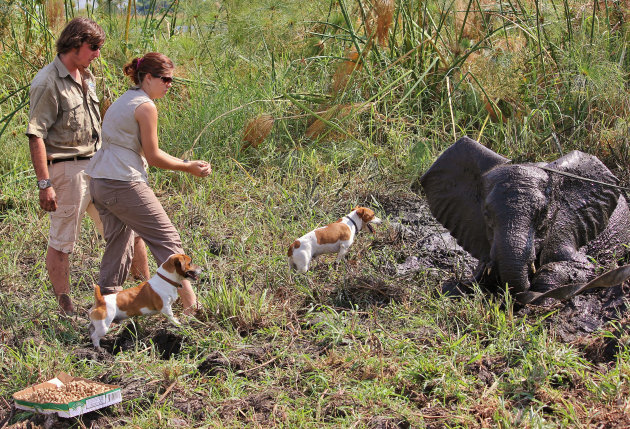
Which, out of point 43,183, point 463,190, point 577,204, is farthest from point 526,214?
point 43,183

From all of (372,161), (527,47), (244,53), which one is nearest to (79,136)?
(372,161)

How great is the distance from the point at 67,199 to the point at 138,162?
2.00 ft

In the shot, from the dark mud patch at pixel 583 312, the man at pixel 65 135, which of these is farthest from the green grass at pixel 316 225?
the man at pixel 65 135

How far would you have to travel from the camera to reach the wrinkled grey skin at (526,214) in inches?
166

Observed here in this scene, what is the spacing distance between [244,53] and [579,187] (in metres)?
4.66

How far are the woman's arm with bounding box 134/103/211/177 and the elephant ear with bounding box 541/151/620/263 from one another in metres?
2.16

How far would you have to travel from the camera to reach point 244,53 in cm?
823

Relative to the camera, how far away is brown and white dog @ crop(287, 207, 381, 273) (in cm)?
453

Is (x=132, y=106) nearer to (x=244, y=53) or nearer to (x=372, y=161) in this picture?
(x=372, y=161)

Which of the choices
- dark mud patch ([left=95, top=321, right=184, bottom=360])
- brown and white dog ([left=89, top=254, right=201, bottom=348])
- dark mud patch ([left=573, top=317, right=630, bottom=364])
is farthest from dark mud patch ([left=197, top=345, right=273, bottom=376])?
dark mud patch ([left=573, top=317, right=630, bottom=364])

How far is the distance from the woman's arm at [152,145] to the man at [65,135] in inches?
23.4

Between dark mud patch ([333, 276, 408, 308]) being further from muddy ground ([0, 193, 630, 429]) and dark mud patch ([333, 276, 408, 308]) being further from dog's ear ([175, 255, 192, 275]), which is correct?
dog's ear ([175, 255, 192, 275])

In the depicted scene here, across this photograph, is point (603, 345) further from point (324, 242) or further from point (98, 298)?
point (98, 298)

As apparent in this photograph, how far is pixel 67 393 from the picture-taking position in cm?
346
